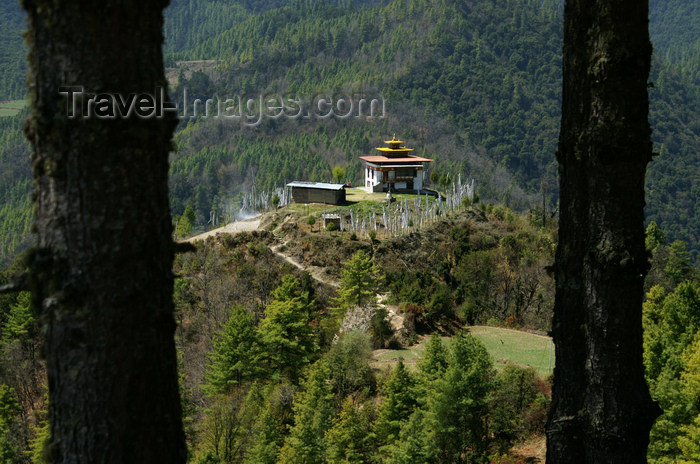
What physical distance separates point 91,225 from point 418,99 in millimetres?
145924

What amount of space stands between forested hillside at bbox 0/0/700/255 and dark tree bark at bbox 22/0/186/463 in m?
109

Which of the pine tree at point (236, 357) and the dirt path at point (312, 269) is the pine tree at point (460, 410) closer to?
the pine tree at point (236, 357)

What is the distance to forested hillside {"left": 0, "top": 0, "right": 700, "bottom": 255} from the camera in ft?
→ 416

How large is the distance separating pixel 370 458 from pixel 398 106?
126935 millimetres

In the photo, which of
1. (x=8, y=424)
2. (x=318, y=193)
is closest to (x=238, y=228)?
(x=318, y=193)

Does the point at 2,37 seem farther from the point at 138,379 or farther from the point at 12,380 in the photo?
the point at 138,379

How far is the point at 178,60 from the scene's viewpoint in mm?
182375

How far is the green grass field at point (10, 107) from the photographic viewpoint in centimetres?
14962

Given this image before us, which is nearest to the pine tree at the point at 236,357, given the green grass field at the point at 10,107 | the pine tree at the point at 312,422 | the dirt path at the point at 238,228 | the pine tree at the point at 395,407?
the pine tree at the point at 312,422

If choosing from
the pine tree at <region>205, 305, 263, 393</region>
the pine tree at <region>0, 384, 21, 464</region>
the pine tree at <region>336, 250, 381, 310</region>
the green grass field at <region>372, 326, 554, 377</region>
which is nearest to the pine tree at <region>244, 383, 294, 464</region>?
the pine tree at <region>205, 305, 263, 393</region>

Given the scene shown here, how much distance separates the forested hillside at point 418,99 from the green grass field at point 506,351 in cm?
8719

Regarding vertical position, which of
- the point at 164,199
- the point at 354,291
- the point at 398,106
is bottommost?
the point at 354,291

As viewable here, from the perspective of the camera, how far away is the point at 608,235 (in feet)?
14.6

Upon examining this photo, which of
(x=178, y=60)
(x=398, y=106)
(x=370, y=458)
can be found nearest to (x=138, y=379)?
(x=370, y=458)
